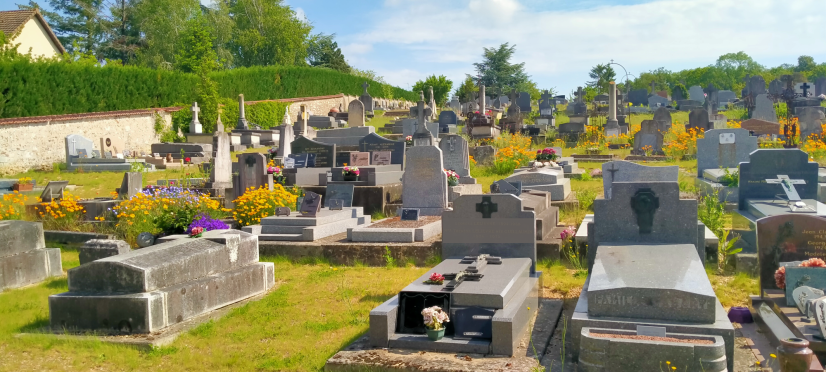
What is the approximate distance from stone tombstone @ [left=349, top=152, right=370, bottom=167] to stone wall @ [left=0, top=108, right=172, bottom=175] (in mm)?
11600

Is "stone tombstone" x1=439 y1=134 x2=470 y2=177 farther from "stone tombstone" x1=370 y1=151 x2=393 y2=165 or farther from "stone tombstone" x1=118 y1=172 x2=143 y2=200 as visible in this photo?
"stone tombstone" x1=118 y1=172 x2=143 y2=200

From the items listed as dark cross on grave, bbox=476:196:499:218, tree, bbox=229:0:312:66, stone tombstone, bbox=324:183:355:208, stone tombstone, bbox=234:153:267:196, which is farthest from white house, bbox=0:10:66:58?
dark cross on grave, bbox=476:196:499:218

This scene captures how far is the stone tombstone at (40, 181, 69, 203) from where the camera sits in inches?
489

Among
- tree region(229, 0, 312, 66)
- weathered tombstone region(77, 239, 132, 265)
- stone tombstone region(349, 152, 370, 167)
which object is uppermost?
tree region(229, 0, 312, 66)

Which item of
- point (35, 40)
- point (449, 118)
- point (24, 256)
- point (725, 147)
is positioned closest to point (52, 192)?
point (24, 256)

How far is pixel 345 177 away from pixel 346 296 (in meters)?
6.44

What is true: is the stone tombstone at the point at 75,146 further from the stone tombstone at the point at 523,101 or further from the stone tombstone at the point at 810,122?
the stone tombstone at the point at 523,101

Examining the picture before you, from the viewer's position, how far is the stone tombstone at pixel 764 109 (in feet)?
89.5

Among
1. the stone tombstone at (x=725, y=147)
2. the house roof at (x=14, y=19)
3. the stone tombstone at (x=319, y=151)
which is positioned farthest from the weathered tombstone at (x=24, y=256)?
the house roof at (x=14, y=19)

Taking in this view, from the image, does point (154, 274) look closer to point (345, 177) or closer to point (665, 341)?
point (665, 341)

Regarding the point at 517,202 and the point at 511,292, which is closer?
the point at 511,292

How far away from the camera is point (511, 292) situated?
19.3 feet

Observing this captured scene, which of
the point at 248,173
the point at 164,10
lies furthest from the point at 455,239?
the point at 164,10

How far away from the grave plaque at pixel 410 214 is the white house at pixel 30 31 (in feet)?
94.6
